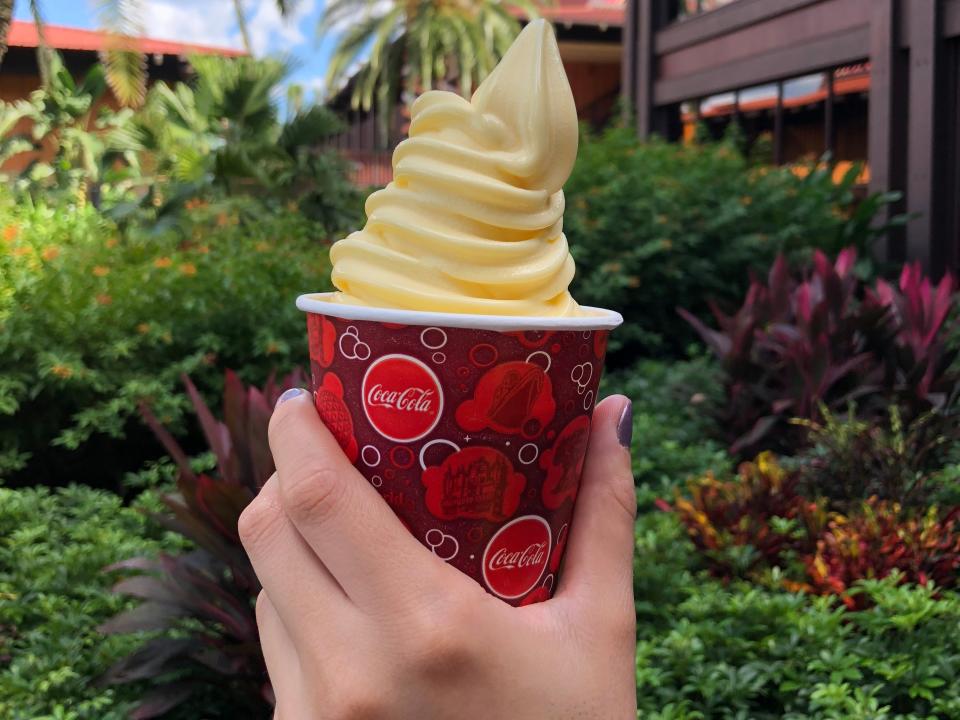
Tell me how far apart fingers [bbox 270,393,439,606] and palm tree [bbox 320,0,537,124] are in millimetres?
26586

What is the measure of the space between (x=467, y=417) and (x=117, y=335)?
5086 mm

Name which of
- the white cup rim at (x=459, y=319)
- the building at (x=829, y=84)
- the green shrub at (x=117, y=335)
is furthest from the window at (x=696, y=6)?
the white cup rim at (x=459, y=319)

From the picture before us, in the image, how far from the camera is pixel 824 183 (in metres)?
10.6

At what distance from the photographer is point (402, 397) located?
1269 mm

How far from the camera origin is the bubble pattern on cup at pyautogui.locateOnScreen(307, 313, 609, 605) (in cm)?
125

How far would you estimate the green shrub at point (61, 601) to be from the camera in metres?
2.74

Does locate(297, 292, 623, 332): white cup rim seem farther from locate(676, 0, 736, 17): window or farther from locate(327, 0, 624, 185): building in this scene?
locate(327, 0, 624, 185): building

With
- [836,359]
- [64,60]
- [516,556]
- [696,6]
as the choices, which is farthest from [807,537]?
[64,60]

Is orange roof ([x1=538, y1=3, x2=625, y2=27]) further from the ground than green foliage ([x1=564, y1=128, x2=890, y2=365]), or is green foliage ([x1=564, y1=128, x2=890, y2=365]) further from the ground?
orange roof ([x1=538, y1=3, x2=625, y2=27])

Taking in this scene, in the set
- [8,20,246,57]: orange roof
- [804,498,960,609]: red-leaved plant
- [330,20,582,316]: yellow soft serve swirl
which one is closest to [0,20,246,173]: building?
[8,20,246,57]: orange roof

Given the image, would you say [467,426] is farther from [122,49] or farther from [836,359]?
[122,49]

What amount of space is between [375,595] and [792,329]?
15.2 feet

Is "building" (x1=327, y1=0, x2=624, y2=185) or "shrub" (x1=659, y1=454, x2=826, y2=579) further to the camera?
"building" (x1=327, y1=0, x2=624, y2=185)

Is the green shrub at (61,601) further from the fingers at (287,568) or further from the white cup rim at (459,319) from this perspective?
the white cup rim at (459,319)
